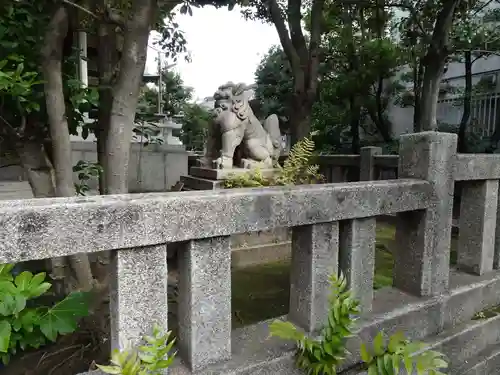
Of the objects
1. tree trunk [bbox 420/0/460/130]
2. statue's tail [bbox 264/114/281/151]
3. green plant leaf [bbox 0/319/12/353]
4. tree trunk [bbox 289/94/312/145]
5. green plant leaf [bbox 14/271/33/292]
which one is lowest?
green plant leaf [bbox 0/319/12/353]

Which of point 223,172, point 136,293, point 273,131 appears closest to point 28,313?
point 136,293

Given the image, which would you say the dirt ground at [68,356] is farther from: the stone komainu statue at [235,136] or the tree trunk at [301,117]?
the tree trunk at [301,117]

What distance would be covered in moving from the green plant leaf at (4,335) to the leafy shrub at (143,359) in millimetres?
331

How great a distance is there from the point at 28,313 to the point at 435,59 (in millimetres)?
7597

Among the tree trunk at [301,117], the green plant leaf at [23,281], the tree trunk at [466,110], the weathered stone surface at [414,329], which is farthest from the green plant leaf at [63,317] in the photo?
the tree trunk at [466,110]

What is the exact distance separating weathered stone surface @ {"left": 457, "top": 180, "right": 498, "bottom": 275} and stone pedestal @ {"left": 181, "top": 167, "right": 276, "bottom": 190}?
2.14m

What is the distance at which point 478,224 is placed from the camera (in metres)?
2.50

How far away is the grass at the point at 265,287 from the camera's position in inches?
107

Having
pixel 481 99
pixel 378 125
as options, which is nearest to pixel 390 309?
pixel 481 99

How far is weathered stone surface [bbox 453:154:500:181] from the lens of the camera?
2.29 meters

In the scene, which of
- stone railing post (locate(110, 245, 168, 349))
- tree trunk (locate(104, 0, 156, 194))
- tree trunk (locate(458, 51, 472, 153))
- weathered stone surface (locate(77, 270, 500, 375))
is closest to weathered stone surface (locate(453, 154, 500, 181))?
weathered stone surface (locate(77, 270, 500, 375))

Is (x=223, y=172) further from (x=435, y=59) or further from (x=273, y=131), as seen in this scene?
(x=435, y=59)

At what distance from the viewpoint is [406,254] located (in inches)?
87.4

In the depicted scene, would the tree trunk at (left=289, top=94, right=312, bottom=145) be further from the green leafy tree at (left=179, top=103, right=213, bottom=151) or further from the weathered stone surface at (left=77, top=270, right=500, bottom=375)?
the green leafy tree at (left=179, top=103, right=213, bottom=151)
